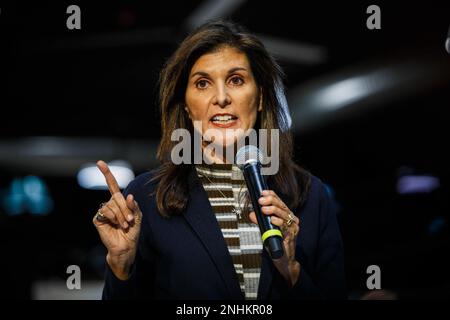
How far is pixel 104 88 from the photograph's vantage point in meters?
4.93

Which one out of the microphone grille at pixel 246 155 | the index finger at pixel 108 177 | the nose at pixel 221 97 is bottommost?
the index finger at pixel 108 177

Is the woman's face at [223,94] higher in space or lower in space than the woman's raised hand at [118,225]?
higher

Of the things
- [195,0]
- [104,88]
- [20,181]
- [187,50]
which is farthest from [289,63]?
[20,181]

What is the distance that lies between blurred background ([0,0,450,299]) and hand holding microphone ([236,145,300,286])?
120 cm

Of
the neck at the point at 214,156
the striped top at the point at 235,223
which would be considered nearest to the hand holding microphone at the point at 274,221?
the striped top at the point at 235,223

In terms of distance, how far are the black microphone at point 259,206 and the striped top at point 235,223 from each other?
167 mm

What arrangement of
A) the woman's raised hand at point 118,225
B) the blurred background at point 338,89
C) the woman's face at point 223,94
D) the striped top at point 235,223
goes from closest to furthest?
the woman's raised hand at point 118,225, the striped top at point 235,223, the woman's face at point 223,94, the blurred background at point 338,89

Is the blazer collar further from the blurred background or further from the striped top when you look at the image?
the blurred background

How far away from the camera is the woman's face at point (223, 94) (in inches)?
58.8

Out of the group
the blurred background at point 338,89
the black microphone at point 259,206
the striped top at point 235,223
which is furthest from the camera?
the blurred background at point 338,89

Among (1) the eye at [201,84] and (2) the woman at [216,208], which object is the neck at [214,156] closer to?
(2) the woman at [216,208]

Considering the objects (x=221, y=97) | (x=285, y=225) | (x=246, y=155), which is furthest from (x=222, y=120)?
(x=285, y=225)

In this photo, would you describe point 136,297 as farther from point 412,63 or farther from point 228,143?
point 412,63

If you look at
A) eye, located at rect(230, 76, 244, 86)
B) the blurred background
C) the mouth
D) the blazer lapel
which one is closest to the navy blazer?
the blazer lapel
